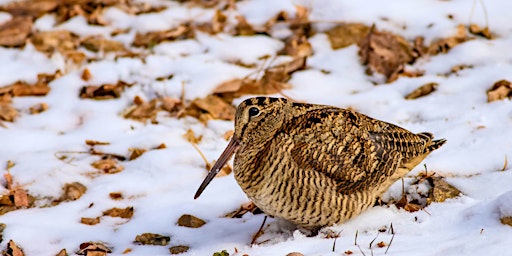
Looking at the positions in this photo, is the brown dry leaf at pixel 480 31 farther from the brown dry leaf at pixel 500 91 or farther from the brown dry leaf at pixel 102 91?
the brown dry leaf at pixel 102 91

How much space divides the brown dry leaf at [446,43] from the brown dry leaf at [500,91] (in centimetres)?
76

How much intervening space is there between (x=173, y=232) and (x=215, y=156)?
0.93 meters

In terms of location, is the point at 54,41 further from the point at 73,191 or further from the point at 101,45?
the point at 73,191

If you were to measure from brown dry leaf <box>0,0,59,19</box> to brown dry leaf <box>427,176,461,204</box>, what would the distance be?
4.25 m

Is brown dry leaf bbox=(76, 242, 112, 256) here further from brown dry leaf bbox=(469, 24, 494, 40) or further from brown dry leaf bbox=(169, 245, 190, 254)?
brown dry leaf bbox=(469, 24, 494, 40)

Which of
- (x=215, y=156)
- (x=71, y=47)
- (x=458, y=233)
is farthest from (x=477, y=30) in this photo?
(x=71, y=47)

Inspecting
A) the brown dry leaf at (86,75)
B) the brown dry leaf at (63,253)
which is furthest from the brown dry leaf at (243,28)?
the brown dry leaf at (63,253)

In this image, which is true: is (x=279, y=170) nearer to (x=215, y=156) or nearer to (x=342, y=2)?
(x=215, y=156)

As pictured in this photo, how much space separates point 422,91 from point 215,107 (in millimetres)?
1546

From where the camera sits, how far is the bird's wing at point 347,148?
3939 mm

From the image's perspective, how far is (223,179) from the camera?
4906 millimetres

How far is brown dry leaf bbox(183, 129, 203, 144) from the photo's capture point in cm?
536

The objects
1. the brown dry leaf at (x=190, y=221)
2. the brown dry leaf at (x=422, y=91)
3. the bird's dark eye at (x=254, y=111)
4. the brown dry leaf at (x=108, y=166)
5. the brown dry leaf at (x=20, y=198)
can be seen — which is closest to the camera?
the bird's dark eye at (x=254, y=111)

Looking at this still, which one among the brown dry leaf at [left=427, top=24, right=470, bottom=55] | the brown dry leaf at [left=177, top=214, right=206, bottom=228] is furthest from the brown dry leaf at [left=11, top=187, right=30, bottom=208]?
the brown dry leaf at [left=427, top=24, right=470, bottom=55]
